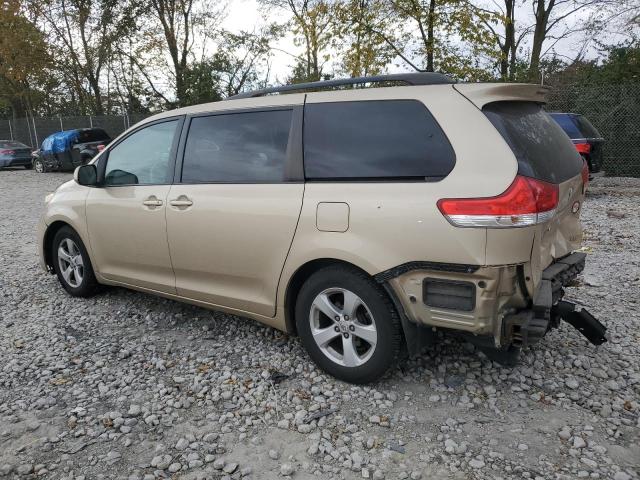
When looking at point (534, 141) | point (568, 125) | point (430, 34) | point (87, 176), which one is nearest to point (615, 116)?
point (568, 125)

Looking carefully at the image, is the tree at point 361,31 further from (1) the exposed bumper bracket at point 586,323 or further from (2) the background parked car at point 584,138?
(1) the exposed bumper bracket at point 586,323

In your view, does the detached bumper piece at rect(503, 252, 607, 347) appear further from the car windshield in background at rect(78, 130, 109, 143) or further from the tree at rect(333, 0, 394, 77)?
the car windshield in background at rect(78, 130, 109, 143)

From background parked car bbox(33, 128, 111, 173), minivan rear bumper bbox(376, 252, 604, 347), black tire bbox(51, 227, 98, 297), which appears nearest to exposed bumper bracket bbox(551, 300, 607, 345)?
minivan rear bumper bbox(376, 252, 604, 347)

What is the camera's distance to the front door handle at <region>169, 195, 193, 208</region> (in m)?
3.64

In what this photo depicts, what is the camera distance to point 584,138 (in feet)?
32.2

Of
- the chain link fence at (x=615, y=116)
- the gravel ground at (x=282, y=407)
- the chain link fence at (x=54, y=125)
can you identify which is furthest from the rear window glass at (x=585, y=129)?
the chain link fence at (x=54, y=125)

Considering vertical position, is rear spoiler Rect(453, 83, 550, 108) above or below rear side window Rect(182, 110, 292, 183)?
above

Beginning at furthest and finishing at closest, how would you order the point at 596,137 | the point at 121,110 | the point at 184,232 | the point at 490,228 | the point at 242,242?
1. the point at 121,110
2. the point at 596,137
3. the point at 184,232
4. the point at 242,242
5. the point at 490,228

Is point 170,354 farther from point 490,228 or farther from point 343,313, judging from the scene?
point 490,228

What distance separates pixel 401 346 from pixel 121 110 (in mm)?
32003

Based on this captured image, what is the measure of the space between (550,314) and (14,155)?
2573 centimetres

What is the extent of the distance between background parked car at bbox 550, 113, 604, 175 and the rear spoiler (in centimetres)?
742

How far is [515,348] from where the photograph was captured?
2863mm

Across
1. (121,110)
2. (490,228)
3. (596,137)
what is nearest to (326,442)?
(490,228)
